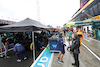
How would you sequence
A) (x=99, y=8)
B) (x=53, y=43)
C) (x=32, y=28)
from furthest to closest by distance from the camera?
(x=99, y=8), (x=53, y=43), (x=32, y=28)

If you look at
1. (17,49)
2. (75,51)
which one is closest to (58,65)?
(75,51)

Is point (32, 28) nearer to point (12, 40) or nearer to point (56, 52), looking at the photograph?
point (56, 52)

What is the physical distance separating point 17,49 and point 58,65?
111 inches

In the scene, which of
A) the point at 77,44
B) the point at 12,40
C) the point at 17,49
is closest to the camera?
the point at 77,44

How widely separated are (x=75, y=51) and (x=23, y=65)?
308cm

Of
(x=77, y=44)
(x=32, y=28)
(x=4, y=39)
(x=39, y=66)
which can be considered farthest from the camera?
(x=4, y=39)

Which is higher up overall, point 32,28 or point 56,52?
point 32,28

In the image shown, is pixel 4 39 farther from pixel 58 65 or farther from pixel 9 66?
pixel 58 65

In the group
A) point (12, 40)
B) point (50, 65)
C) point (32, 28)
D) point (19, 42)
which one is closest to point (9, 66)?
point (19, 42)

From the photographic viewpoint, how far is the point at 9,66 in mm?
3410

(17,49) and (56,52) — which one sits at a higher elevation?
(17,49)

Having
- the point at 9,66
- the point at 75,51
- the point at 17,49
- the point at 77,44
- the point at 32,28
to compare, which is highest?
the point at 32,28

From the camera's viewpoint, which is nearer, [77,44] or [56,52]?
[77,44]

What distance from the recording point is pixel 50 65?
3412 millimetres
